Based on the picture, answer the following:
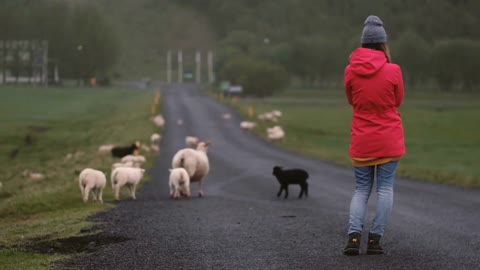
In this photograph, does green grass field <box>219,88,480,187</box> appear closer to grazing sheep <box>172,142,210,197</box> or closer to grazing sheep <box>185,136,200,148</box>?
grazing sheep <box>185,136,200,148</box>

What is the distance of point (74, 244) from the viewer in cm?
1095

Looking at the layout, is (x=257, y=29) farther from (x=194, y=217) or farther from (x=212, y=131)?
(x=194, y=217)

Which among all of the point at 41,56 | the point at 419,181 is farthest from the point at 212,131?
the point at 41,56

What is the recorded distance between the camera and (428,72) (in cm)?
12544

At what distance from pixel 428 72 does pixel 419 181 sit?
101 meters

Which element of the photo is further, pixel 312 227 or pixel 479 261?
pixel 312 227

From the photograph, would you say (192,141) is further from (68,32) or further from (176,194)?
(68,32)

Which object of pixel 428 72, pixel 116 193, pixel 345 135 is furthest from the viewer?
pixel 428 72

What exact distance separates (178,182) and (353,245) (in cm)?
954

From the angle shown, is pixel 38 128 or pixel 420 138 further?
pixel 38 128

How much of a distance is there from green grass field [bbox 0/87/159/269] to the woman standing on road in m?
3.31

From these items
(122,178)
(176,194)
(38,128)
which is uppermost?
(122,178)

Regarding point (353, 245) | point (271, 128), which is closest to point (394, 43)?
point (271, 128)

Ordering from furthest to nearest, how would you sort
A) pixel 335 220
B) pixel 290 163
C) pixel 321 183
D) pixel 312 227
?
1. pixel 290 163
2. pixel 321 183
3. pixel 335 220
4. pixel 312 227
